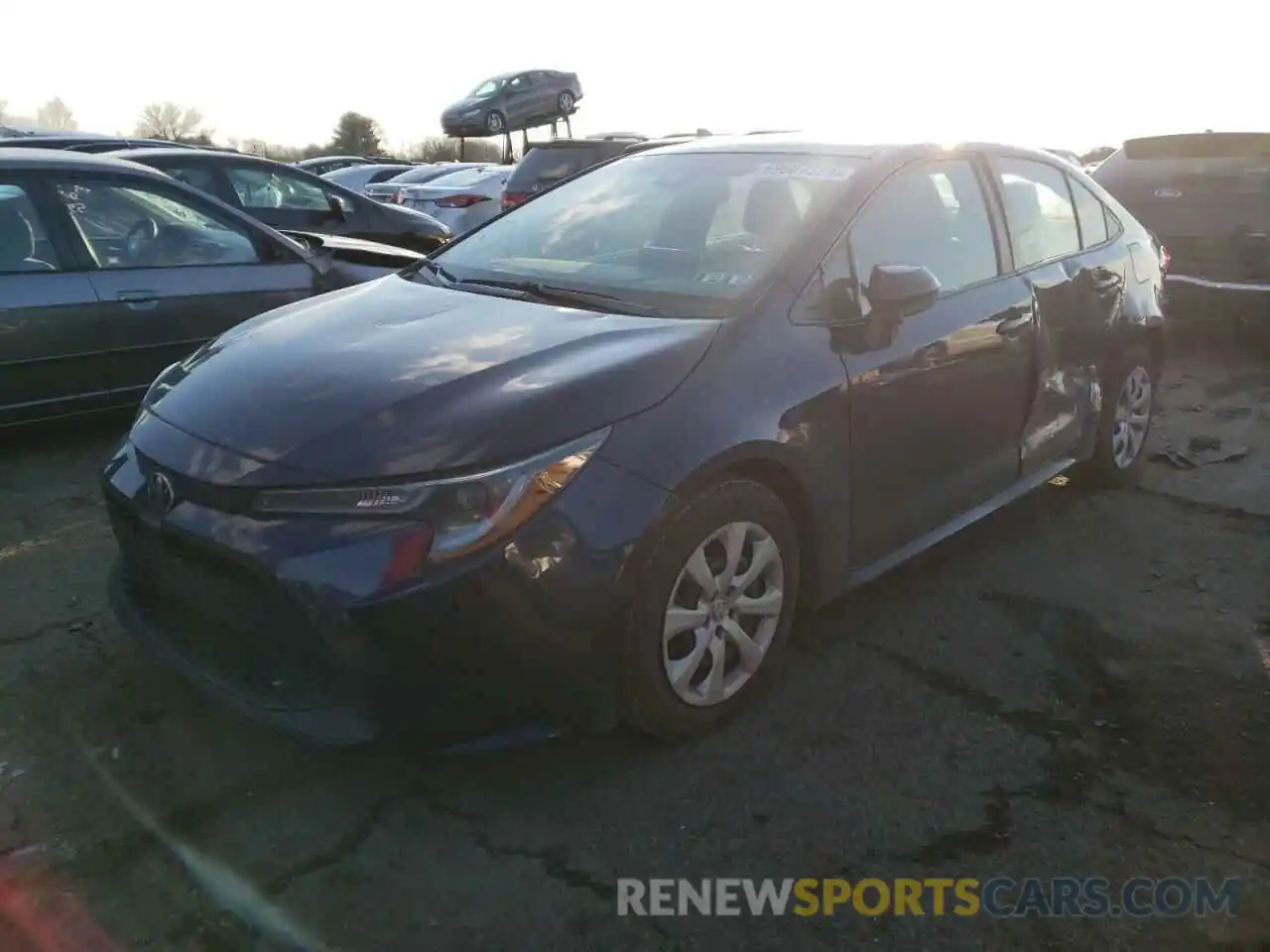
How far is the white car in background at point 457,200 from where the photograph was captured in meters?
13.2

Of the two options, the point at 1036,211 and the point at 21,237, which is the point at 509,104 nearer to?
the point at 21,237

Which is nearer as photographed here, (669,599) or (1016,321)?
(669,599)

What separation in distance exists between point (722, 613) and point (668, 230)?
1.43 m

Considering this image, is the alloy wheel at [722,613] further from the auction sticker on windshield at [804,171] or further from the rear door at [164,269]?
the rear door at [164,269]

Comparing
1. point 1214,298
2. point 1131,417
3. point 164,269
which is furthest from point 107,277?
point 1214,298

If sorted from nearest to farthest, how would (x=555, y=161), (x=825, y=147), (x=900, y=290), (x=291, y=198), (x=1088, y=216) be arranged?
1. (x=900, y=290)
2. (x=825, y=147)
3. (x=1088, y=216)
4. (x=291, y=198)
5. (x=555, y=161)

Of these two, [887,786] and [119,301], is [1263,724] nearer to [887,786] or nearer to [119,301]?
[887,786]

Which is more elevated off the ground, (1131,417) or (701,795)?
(1131,417)

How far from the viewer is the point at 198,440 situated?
2.76 metres

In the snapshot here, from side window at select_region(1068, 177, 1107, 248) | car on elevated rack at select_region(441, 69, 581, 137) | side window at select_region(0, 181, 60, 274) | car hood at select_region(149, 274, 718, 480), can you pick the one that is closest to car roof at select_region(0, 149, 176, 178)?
side window at select_region(0, 181, 60, 274)

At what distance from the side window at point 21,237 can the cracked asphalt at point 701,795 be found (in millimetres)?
1864

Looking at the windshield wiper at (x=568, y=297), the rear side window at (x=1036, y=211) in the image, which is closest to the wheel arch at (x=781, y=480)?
the windshield wiper at (x=568, y=297)

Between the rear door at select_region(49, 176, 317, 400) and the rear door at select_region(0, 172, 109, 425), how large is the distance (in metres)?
0.09

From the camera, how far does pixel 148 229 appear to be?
5.61 meters
